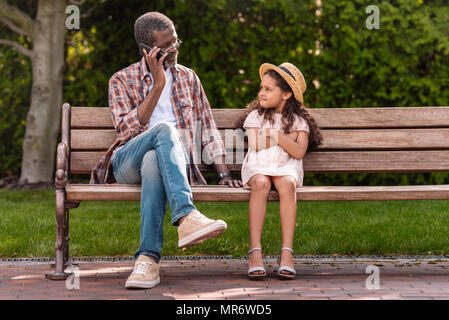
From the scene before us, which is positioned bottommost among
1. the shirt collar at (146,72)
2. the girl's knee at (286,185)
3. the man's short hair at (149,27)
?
the girl's knee at (286,185)

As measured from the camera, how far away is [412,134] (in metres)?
4.89

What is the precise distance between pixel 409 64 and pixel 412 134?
3.51 meters

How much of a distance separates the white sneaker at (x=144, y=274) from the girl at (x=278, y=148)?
57 centimetres

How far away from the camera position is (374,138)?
487cm

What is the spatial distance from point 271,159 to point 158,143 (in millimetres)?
782

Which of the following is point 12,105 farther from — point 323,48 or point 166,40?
point 166,40

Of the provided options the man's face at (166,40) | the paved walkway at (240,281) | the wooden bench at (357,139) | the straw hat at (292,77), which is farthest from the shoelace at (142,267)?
the straw hat at (292,77)

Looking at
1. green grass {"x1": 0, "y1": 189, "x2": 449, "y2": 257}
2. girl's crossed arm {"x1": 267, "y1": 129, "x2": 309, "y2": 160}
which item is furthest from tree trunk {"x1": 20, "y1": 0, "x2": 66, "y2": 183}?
girl's crossed arm {"x1": 267, "y1": 129, "x2": 309, "y2": 160}

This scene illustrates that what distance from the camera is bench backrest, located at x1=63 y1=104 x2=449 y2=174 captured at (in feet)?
15.9

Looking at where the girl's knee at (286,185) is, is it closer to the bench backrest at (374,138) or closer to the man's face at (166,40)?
the bench backrest at (374,138)

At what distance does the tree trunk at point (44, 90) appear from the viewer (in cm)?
852

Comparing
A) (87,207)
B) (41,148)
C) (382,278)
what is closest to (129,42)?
(41,148)

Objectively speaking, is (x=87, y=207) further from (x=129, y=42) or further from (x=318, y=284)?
(x=318, y=284)

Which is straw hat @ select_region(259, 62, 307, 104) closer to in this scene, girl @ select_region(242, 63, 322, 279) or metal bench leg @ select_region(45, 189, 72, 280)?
girl @ select_region(242, 63, 322, 279)
